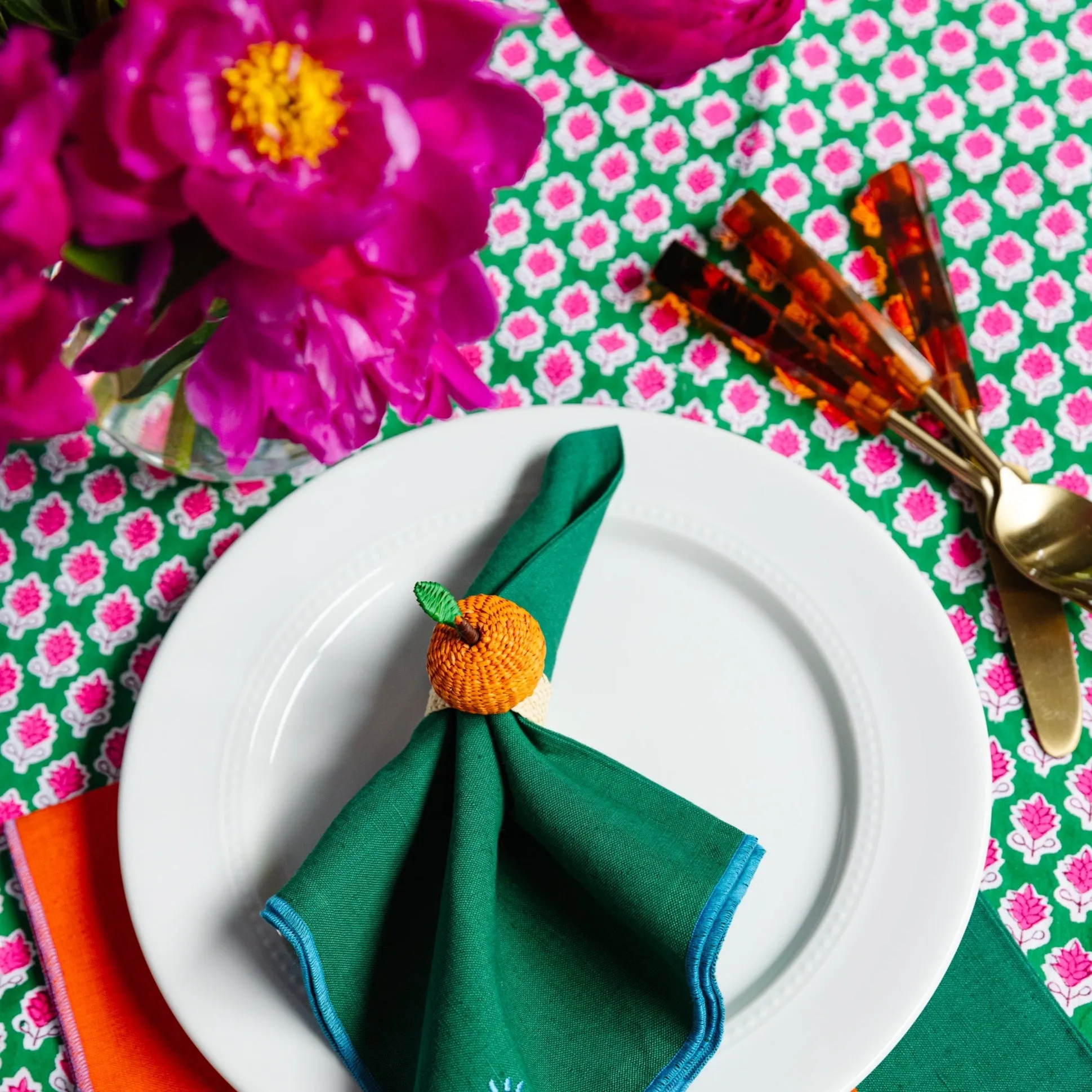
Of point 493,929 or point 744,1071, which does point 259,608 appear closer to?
point 493,929

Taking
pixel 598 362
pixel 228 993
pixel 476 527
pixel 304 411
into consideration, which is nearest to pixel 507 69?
pixel 598 362

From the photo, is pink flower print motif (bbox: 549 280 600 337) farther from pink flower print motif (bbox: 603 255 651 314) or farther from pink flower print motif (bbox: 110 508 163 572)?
pink flower print motif (bbox: 110 508 163 572)

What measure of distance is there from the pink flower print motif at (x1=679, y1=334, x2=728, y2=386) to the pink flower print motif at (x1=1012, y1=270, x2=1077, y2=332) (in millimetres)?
176

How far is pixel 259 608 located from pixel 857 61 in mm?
496

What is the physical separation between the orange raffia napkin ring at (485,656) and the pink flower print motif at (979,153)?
1.35 feet

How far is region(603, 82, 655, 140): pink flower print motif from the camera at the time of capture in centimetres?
63

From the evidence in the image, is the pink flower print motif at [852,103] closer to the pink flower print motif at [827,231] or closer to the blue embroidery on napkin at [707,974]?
the pink flower print motif at [827,231]

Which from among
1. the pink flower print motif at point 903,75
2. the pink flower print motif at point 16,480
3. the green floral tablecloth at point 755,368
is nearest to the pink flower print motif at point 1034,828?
the green floral tablecloth at point 755,368

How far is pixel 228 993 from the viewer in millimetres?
437

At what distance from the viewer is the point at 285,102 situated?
9.6 inches

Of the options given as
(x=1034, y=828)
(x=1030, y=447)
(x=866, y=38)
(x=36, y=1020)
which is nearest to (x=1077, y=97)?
(x=866, y=38)

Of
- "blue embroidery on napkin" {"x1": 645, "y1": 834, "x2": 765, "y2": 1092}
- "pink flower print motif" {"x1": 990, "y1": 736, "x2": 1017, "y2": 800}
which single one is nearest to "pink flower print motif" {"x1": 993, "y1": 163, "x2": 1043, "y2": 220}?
"pink flower print motif" {"x1": 990, "y1": 736, "x2": 1017, "y2": 800}

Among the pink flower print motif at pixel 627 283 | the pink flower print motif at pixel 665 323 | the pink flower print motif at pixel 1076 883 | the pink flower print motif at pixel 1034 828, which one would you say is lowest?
the pink flower print motif at pixel 1076 883

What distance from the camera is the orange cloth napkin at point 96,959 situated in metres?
0.46
